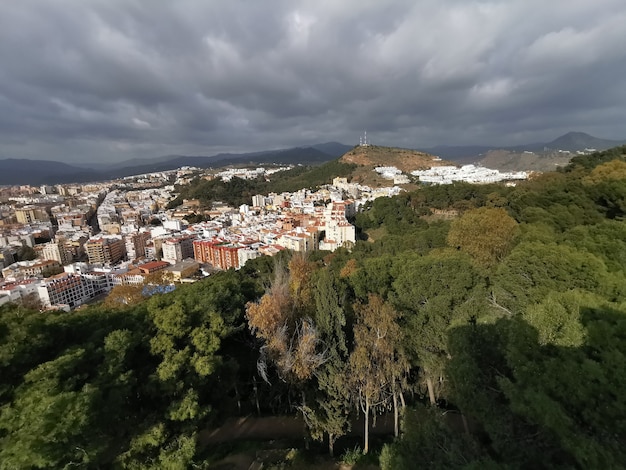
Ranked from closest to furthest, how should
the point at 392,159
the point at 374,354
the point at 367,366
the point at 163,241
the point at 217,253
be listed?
the point at 367,366 < the point at 374,354 < the point at 217,253 < the point at 163,241 < the point at 392,159

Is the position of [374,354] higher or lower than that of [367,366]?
higher

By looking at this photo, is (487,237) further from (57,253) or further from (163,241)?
(57,253)

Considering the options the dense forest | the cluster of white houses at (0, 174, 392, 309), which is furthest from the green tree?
the cluster of white houses at (0, 174, 392, 309)

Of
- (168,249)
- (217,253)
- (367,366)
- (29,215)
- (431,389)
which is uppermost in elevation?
(367,366)

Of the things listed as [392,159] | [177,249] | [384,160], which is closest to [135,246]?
[177,249]

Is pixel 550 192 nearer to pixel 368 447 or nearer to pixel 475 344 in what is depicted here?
pixel 475 344

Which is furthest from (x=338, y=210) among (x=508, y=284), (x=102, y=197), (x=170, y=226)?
(x=102, y=197)

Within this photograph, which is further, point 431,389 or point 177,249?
point 177,249

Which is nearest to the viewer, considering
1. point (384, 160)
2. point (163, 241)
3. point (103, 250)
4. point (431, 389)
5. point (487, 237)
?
point (431, 389)
